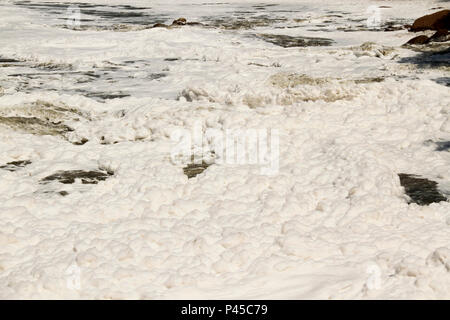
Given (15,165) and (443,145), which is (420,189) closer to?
(443,145)

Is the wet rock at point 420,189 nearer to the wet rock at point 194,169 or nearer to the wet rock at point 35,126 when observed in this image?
the wet rock at point 194,169

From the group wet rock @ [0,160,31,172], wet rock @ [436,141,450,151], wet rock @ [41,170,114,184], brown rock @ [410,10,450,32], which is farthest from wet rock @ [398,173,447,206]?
brown rock @ [410,10,450,32]

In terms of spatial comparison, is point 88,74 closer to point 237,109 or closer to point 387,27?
point 237,109

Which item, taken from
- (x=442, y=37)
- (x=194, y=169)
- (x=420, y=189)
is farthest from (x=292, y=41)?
(x=420, y=189)

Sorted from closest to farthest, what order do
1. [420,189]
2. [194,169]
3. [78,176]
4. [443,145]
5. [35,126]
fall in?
1. [420,189]
2. [78,176]
3. [194,169]
4. [443,145]
5. [35,126]

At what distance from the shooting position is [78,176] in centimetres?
623

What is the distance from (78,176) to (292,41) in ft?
37.4

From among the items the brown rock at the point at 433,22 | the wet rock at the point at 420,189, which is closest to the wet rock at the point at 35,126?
the wet rock at the point at 420,189

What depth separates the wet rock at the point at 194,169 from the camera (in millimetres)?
6309

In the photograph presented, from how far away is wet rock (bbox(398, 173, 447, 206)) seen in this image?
555 cm

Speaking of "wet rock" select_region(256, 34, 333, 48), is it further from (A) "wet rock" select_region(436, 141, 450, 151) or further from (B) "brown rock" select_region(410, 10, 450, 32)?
(A) "wet rock" select_region(436, 141, 450, 151)

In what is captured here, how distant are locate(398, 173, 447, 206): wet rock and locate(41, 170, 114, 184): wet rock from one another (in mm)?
3481

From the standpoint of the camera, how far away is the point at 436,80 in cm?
961
